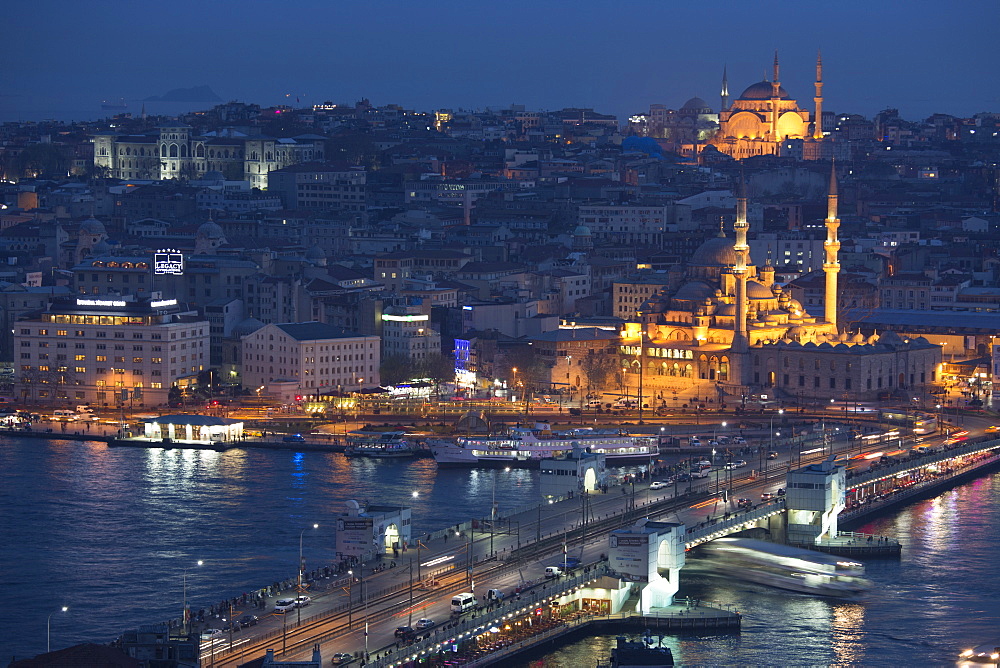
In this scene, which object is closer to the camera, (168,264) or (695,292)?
(695,292)

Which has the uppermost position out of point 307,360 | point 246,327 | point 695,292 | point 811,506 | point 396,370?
point 695,292

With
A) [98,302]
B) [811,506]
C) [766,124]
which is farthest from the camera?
[766,124]

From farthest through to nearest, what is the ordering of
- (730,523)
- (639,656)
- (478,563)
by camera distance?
(730,523) → (478,563) → (639,656)

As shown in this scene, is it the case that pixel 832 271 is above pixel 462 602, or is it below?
above

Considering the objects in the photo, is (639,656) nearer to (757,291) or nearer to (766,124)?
(757,291)

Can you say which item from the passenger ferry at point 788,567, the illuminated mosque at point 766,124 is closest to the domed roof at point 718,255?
the passenger ferry at point 788,567

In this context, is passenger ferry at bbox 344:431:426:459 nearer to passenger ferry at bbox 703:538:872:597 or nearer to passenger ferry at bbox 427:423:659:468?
passenger ferry at bbox 427:423:659:468

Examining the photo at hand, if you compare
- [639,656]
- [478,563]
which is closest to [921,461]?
[478,563]
